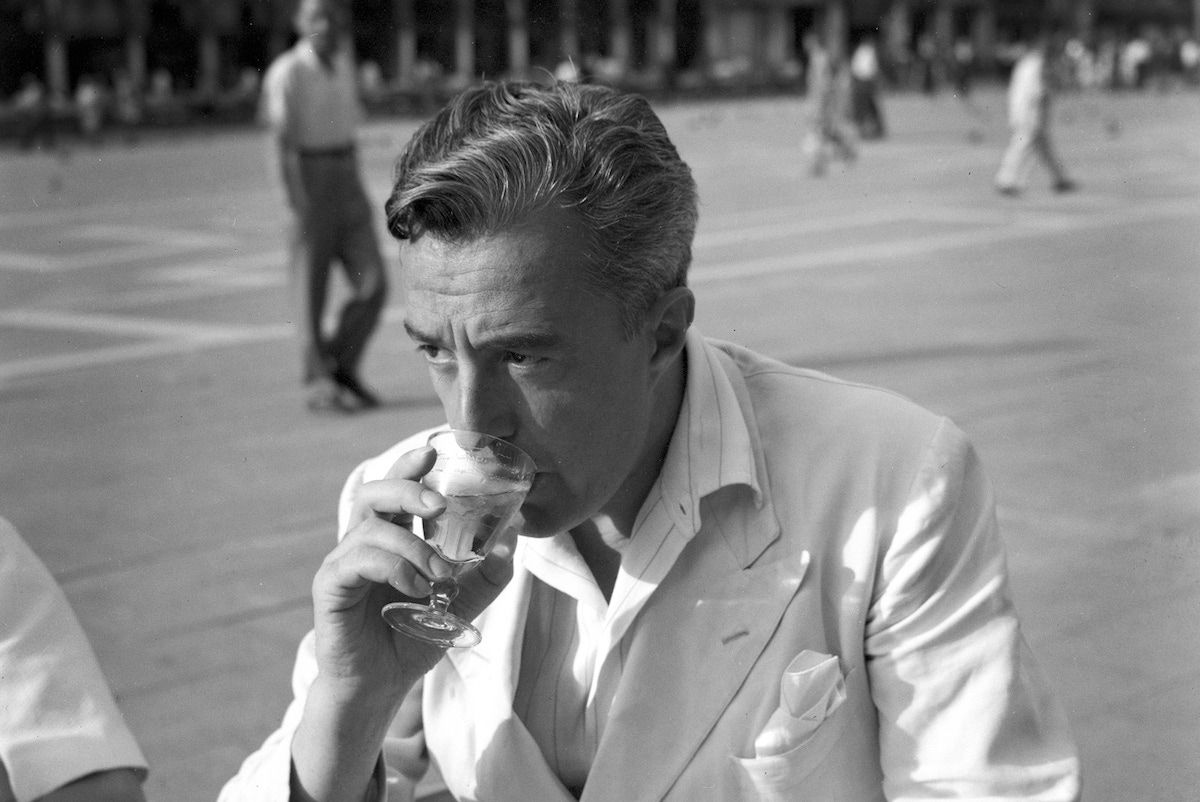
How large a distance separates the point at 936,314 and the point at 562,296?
7.96m

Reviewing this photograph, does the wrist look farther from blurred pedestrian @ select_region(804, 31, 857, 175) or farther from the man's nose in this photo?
blurred pedestrian @ select_region(804, 31, 857, 175)

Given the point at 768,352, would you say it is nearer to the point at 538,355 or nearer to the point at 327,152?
the point at 327,152

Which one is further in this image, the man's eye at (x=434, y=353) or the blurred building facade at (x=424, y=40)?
the blurred building facade at (x=424, y=40)

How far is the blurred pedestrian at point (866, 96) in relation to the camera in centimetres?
2575

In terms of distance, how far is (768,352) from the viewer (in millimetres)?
8484

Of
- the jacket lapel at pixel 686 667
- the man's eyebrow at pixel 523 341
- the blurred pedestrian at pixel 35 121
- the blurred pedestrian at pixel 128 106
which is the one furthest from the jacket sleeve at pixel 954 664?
the blurred pedestrian at pixel 128 106

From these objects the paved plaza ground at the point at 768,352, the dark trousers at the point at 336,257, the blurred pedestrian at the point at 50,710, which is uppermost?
the blurred pedestrian at the point at 50,710

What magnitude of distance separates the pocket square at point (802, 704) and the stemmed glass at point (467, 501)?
13.3 inches

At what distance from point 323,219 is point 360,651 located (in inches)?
234

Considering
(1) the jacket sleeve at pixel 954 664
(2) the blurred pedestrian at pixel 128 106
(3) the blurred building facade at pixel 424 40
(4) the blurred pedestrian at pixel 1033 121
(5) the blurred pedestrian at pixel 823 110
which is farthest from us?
(3) the blurred building facade at pixel 424 40

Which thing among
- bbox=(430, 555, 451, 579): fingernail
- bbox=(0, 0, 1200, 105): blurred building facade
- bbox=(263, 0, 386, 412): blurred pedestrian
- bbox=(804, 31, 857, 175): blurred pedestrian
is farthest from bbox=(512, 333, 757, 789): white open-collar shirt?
bbox=(0, 0, 1200, 105): blurred building facade

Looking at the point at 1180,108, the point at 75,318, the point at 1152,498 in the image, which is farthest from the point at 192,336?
the point at 1180,108

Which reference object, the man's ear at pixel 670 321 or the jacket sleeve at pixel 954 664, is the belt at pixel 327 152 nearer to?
the man's ear at pixel 670 321

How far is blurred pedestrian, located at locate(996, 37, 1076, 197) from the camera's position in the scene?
16.0 meters
